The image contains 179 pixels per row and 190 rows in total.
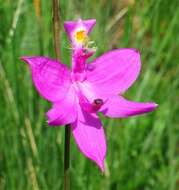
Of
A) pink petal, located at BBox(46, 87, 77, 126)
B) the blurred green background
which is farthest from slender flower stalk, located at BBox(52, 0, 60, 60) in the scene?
the blurred green background

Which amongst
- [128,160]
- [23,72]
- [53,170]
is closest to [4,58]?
[23,72]

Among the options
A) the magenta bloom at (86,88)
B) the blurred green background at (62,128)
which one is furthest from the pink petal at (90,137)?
the blurred green background at (62,128)

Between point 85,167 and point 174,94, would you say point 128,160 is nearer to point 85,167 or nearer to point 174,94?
point 85,167

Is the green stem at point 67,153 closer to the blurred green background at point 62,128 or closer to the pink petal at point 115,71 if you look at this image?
the pink petal at point 115,71

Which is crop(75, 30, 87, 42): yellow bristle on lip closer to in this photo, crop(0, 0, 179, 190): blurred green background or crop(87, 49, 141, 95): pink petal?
crop(87, 49, 141, 95): pink petal

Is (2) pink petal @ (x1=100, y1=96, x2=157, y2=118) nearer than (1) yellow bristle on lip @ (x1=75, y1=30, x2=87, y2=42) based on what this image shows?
Yes
